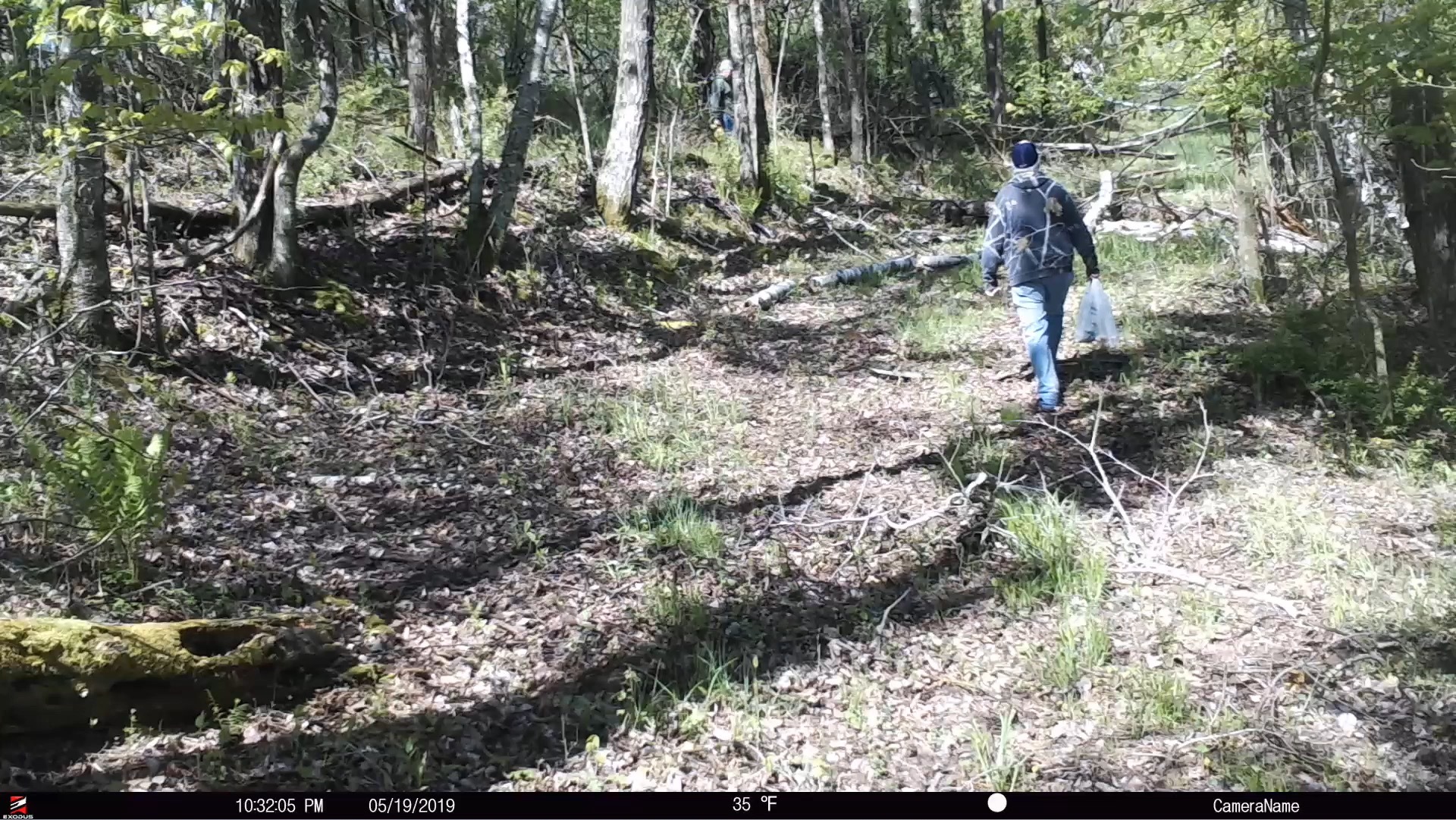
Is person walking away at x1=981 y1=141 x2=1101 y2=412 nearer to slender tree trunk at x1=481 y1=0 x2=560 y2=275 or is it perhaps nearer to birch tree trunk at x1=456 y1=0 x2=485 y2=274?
slender tree trunk at x1=481 y1=0 x2=560 y2=275

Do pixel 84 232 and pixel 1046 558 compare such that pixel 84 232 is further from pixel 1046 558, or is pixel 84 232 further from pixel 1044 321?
pixel 1044 321

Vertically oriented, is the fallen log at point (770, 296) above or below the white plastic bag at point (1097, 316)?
above

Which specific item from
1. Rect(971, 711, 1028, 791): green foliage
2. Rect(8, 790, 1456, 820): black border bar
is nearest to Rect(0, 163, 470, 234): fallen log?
Rect(8, 790, 1456, 820): black border bar

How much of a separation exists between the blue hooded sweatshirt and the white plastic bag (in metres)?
0.61

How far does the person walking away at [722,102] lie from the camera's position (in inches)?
652

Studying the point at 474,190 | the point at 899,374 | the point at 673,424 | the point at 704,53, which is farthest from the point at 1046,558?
the point at 704,53

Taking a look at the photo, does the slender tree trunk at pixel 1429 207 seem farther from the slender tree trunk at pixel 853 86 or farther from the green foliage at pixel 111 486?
the slender tree trunk at pixel 853 86

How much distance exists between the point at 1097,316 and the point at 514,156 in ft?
20.0

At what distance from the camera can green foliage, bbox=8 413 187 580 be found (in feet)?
14.6

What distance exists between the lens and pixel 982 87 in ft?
74.4

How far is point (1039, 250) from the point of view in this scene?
23.1 feet

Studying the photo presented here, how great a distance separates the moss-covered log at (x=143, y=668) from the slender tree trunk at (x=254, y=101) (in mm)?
4214

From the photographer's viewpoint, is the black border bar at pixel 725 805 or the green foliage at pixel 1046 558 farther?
the green foliage at pixel 1046 558

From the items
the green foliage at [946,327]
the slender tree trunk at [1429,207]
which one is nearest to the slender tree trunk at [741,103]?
the green foliage at [946,327]
